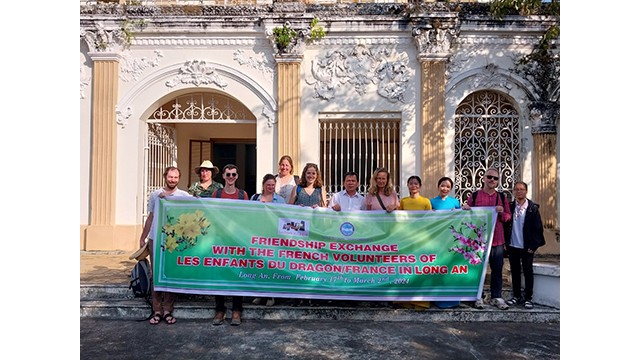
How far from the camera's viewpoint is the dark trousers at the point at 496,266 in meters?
4.71

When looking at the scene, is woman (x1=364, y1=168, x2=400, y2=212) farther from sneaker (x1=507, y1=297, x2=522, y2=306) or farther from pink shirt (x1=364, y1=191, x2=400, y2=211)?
sneaker (x1=507, y1=297, x2=522, y2=306)

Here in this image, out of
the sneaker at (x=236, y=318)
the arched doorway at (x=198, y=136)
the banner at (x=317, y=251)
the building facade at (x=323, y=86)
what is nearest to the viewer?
the sneaker at (x=236, y=318)

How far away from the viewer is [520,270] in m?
4.87

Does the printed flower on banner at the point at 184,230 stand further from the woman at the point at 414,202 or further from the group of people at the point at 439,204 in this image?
the woman at the point at 414,202

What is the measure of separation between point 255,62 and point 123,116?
276cm

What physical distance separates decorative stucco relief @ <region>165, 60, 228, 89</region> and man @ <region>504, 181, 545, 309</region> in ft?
18.4

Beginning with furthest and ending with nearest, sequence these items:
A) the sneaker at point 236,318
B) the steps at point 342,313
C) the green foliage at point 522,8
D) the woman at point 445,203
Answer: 1. the green foliage at point 522,8
2. the woman at point 445,203
3. the steps at point 342,313
4. the sneaker at point 236,318

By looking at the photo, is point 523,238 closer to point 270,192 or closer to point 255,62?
point 270,192

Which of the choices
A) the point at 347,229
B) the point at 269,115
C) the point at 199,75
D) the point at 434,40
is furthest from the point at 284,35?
the point at 347,229

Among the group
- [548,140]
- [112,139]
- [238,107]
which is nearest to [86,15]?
[112,139]

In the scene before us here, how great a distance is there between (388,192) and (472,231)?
105 centimetres

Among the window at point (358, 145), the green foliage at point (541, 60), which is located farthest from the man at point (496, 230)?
the green foliage at point (541, 60)

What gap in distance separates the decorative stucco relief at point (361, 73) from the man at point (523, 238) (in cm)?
363

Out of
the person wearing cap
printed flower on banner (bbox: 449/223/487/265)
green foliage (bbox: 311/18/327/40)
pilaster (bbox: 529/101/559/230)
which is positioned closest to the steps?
printed flower on banner (bbox: 449/223/487/265)
